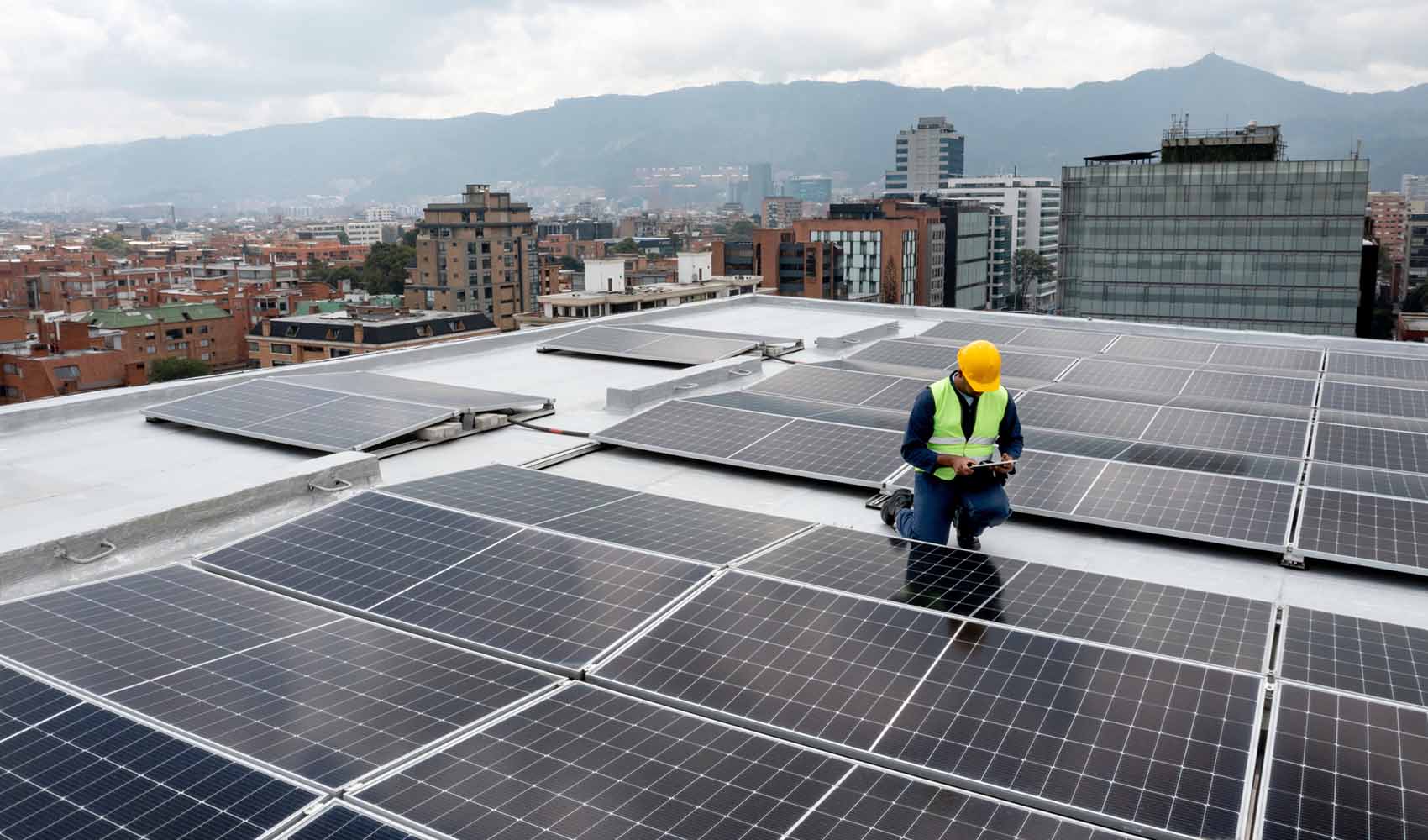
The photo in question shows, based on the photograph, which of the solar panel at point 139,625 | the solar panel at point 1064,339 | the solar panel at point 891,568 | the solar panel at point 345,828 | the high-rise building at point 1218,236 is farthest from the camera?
the high-rise building at point 1218,236

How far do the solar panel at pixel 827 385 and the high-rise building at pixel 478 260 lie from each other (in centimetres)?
10147

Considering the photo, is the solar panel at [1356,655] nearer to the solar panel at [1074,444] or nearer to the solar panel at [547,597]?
the solar panel at [547,597]

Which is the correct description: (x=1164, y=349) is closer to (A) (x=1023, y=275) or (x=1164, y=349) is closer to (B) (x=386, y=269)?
(B) (x=386, y=269)

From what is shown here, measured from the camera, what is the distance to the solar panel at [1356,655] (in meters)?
6.73

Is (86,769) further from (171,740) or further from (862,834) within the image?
(862,834)

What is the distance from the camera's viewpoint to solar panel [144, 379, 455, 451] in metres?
14.4

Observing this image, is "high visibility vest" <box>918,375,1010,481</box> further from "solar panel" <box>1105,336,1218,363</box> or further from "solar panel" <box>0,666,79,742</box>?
"solar panel" <box>1105,336,1218,363</box>

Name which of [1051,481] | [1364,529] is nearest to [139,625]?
[1051,481]

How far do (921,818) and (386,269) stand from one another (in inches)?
6110

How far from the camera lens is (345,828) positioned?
5262 millimetres

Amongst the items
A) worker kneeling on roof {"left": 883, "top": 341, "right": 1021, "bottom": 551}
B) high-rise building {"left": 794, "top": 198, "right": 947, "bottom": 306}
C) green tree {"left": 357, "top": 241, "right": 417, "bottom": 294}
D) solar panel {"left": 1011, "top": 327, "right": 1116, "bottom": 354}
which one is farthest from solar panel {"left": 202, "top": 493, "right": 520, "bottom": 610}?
green tree {"left": 357, "top": 241, "right": 417, "bottom": 294}

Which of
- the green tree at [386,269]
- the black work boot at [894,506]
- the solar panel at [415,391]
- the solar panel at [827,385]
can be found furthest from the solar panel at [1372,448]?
the green tree at [386,269]

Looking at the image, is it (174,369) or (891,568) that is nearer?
(891,568)

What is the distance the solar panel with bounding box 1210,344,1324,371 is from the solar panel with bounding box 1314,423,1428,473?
6494 millimetres
